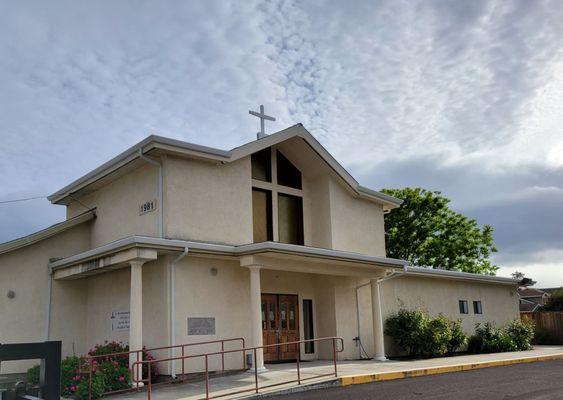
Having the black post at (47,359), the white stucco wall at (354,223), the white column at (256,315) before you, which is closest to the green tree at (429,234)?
the white stucco wall at (354,223)

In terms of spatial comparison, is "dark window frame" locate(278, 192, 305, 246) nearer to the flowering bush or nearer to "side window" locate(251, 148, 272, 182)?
"side window" locate(251, 148, 272, 182)

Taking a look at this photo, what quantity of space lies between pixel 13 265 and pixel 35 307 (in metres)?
1.33

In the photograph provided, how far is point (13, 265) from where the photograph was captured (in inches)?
655

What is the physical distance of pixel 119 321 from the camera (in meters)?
15.9

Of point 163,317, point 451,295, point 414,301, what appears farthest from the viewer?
point 451,295

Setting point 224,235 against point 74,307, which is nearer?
point 224,235

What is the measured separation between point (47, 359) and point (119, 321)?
429 inches

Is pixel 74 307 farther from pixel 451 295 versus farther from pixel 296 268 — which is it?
pixel 451 295

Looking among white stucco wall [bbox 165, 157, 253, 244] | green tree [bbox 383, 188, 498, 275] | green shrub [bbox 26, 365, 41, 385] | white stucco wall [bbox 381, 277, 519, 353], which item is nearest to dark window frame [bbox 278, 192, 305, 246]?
white stucco wall [bbox 165, 157, 253, 244]

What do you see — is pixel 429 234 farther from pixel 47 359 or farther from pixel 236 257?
pixel 47 359

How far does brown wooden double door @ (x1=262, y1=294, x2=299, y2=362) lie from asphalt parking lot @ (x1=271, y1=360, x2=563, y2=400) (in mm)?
4879

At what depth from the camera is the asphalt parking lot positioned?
11039mm

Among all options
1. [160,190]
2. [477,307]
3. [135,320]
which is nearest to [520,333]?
[477,307]

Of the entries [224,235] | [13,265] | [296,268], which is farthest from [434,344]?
[13,265]
